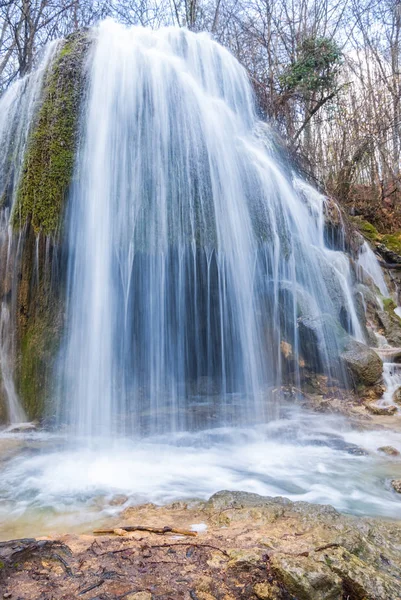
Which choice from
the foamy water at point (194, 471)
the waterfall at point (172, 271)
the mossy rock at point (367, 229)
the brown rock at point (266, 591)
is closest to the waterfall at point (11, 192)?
the waterfall at point (172, 271)

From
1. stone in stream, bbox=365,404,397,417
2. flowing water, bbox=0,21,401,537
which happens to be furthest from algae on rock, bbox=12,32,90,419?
stone in stream, bbox=365,404,397,417

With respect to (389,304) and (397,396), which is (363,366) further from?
(389,304)

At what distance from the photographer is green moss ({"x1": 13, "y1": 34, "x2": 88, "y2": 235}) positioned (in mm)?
5566

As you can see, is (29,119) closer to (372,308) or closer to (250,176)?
(250,176)

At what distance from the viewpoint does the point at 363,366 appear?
6367 millimetres

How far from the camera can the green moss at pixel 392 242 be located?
39.1 feet

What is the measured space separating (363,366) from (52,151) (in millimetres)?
5598

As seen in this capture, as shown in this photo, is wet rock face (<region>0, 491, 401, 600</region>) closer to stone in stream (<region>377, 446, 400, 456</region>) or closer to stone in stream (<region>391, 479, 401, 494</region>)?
stone in stream (<region>391, 479, 401, 494</region>)

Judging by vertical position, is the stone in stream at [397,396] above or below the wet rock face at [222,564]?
above

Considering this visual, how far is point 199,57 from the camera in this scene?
30.9ft

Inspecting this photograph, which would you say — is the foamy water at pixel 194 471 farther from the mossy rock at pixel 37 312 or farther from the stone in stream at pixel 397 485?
the mossy rock at pixel 37 312

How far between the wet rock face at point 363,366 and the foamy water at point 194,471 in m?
1.29

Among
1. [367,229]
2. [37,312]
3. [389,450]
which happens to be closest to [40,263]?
[37,312]

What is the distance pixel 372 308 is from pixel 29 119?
742 cm
